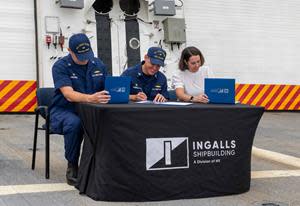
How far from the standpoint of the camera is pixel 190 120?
4457 mm

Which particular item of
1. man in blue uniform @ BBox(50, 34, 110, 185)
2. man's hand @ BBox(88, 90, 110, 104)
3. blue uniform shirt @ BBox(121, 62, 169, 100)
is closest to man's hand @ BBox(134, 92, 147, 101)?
blue uniform shirt @ BBox(121, 62, 169, 100)

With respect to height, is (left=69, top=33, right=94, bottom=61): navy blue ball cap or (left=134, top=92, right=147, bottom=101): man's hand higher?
(left=69, top=33, right=94, bottom=61): navy blue ball cap

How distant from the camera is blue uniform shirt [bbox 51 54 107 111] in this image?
490 cm

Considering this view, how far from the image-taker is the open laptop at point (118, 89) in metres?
4.53

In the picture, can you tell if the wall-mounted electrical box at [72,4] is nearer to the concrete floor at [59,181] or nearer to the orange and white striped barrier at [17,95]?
the orange and white striped barrier at [17,95]

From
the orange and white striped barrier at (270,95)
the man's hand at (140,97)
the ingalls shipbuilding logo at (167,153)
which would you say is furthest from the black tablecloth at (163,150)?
the orange and white striped barrier at (270,95)

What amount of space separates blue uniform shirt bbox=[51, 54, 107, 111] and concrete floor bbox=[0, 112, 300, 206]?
80 centimetres

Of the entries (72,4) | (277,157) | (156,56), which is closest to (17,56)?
(72,4)

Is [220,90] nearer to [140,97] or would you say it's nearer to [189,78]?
[140,97]

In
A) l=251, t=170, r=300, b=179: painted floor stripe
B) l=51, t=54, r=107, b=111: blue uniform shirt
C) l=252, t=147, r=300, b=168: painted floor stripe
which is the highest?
l=51, t=54, r=107, b=111: blue uniform shirt

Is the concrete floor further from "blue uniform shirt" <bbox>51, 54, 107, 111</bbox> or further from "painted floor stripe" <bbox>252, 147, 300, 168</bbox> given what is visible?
"blue uniform shirt" <bbox>51, 54, 107, 111</bbox>

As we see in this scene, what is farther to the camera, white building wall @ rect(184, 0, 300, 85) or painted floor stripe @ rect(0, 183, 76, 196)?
white building wall @ rect(184, 0, 300, 85)

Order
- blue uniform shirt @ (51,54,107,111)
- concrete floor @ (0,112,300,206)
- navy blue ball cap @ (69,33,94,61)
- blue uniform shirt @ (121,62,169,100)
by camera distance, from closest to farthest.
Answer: concrete floor @ (0,112,300,206) < navy blue ball cap @ (69,33,94,61) < blue uniform shirt @ (51,54,107,111) < blue uniform shirt @ (121,62,169,100)

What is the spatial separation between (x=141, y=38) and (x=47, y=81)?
230cm
